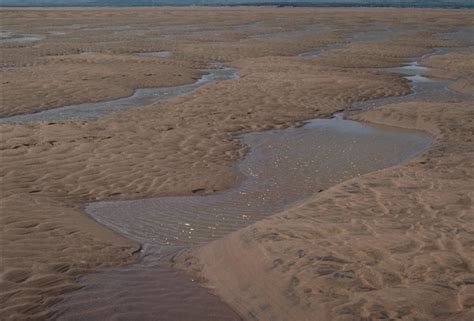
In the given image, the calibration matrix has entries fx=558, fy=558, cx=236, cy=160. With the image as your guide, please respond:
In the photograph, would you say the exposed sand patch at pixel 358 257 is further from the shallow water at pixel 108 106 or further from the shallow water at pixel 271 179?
the shallow water at pixel 108 106

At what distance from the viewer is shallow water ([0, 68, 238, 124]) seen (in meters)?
14.3

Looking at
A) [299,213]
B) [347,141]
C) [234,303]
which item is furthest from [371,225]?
[347,141]

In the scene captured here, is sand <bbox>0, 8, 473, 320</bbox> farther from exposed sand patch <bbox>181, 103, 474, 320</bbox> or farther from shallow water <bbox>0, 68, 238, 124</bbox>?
shallow water <bbox>0, 68, 238, 124</bbox>

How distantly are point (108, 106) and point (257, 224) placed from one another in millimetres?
9899

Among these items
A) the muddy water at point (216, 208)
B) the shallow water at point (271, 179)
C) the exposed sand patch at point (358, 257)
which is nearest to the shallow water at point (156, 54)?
the muddy water at point (216, 208)

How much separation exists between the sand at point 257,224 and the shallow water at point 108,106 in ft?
1.75

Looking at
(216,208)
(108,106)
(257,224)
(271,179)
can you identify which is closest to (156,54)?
(108,106)

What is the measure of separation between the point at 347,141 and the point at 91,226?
261 inches

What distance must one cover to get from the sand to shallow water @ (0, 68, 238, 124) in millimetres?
533

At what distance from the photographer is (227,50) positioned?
30188mm

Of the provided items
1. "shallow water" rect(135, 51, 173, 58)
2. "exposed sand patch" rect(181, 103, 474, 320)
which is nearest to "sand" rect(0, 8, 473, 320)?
"exposed sand patch" rect(181, 103, 474, 320)

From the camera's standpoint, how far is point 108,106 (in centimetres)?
1593

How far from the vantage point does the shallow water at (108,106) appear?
14.3 metres

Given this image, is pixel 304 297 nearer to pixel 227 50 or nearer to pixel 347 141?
pixel 347 141
